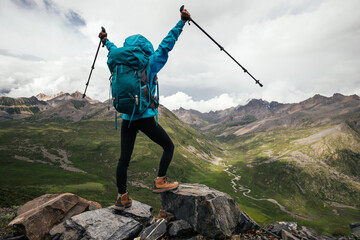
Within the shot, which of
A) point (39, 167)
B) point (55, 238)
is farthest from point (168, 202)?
point (39, 167)

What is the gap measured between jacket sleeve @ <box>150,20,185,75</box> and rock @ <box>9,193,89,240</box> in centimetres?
879

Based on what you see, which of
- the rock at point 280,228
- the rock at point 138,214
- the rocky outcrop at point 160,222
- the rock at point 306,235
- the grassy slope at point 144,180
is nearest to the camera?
the rocky outcrop at point 160,222

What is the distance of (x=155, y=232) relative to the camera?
838 cm

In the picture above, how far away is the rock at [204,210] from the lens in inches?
342

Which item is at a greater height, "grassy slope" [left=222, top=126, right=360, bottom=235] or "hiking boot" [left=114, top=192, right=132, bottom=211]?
"hiking boot" [left=114, top=192, right=132, bottom=211]

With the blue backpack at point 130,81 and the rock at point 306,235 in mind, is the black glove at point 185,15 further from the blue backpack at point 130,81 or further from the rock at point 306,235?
the rock at point 306,235

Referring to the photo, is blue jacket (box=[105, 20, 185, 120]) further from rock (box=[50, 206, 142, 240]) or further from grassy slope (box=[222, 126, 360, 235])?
grassy slope (box=[222, 126, 360, 235])

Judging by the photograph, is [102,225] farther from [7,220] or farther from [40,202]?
[7,220]

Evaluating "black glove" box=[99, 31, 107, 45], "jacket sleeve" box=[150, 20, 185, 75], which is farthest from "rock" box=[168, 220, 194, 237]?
"black glove" box=[99, 31, 107, 45]

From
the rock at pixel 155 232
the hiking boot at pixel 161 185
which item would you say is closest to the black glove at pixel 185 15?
the hiking boot at pixel 161 185

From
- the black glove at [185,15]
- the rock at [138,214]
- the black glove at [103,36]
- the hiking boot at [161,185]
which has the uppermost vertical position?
the black glove at [185,15]

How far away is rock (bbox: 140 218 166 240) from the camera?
8.09 metres

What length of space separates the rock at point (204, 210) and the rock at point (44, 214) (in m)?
5.13

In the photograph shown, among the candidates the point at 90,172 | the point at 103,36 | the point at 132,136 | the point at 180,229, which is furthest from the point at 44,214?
the point at 90,172
